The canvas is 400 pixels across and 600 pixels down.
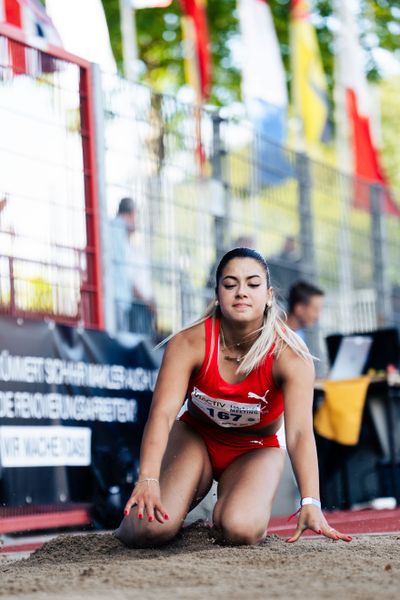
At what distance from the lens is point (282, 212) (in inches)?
477

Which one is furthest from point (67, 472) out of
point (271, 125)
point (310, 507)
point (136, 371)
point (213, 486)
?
point (271, 125)

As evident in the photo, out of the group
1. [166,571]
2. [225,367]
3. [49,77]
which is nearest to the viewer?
[166,571]

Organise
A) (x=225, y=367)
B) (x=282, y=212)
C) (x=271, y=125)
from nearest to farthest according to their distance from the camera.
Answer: (x=225, y=367) → (x=282, y=212) → (x=271, y=125)

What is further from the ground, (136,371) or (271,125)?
(271,125)

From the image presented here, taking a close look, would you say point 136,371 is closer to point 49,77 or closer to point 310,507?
point 49,77

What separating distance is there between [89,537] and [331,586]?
2.30 metres

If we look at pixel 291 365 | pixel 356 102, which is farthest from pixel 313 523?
pixel 356 102

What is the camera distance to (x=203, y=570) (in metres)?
4.56

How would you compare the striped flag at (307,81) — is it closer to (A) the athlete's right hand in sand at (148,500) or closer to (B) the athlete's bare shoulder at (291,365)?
(B) the athlete's bare shoulder at (291,365)

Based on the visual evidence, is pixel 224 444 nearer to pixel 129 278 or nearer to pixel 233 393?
pixel 233 393

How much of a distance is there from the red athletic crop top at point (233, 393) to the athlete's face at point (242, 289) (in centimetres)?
21

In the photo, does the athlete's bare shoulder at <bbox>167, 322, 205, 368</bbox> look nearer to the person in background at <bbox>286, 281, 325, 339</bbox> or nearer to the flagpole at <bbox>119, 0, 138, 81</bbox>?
the person in background at <bbox>286, 281, 325, 339</bbox>

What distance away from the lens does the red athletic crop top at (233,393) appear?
5668mm

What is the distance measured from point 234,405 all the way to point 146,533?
2.39 feet
